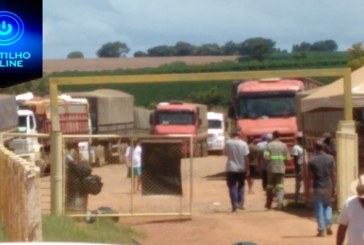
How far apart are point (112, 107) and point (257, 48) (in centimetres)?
7270

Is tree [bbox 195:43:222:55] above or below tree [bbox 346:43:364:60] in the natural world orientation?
above

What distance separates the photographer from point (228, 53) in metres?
139

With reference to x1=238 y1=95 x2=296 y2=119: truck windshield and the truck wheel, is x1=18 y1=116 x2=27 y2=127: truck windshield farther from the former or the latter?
the truck wheel

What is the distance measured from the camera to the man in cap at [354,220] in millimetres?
11844

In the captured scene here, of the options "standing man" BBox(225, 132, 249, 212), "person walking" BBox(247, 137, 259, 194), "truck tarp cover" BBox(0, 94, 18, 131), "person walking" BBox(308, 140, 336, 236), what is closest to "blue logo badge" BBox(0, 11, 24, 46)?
"person walking" BBox(308, 140, 336, 236)

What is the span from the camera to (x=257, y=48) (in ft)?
406

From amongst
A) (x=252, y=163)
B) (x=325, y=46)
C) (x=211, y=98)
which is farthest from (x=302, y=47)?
(x=252, y=163)

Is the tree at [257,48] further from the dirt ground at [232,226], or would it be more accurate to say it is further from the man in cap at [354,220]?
the man in cap at [354,220]

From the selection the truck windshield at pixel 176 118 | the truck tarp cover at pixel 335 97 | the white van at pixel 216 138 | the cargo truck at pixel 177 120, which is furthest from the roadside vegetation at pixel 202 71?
the truck tarp cover at pixel 335 97

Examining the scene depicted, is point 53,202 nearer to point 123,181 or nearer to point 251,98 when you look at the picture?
point 123,181

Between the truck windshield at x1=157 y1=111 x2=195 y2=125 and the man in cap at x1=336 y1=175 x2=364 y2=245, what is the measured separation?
37.3 meters

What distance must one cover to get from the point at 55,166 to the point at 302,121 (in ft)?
31.5

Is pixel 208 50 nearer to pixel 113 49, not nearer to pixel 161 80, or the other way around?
pixel 113 49

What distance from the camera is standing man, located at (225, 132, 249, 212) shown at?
2409 centimetres
